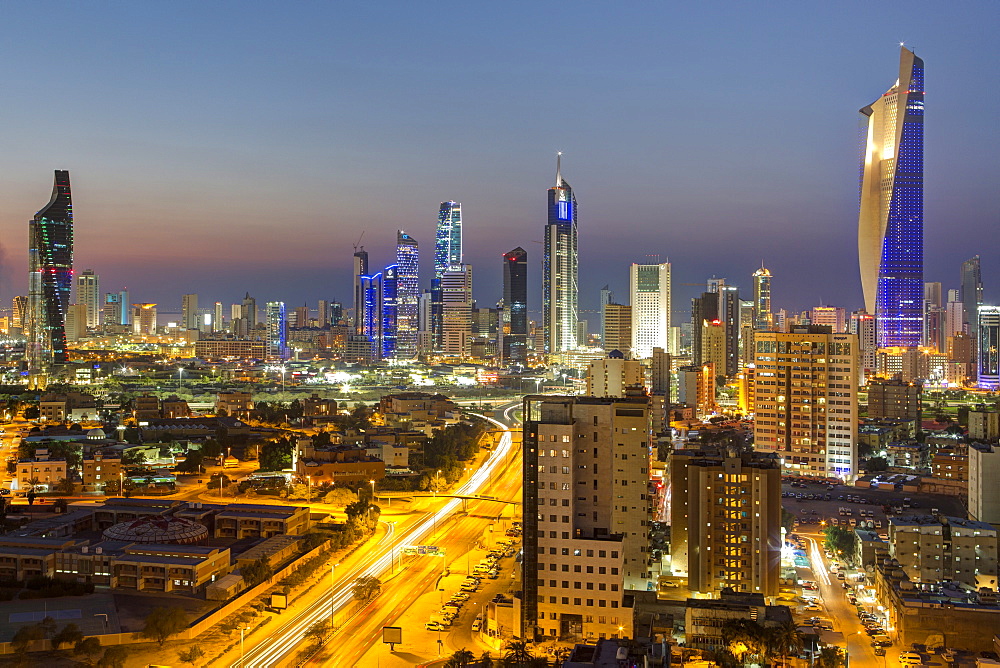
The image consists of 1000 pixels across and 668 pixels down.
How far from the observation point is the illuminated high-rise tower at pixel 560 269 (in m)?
60.3

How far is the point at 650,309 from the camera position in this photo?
173ft

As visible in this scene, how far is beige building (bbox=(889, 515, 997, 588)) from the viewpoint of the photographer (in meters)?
12.6

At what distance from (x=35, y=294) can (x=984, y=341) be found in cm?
4296

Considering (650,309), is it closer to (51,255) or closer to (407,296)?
(407,296)

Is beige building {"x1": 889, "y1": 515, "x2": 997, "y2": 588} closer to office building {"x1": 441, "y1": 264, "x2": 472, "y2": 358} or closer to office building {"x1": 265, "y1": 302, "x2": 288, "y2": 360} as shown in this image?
office building {"x1": 441, "y1": 264, "x2": 472, "y2": 358}

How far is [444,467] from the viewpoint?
784 inches

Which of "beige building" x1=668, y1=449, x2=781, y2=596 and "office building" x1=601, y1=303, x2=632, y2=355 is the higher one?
"office building" x1=601, y1=303, x2=632, y2=355

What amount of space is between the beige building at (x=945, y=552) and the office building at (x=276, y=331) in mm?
52956

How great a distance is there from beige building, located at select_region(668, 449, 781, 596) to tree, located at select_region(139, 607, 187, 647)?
6.26 metres

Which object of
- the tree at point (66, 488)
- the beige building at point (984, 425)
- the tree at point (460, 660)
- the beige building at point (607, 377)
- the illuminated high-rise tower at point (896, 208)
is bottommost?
the tree at point (460, 660)

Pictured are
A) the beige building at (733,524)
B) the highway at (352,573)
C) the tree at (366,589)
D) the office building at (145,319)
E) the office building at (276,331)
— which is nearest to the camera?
the highway at (352,573)

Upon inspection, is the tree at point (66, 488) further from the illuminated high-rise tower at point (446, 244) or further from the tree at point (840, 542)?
the illuminated high-rise tower at point (446, 244)

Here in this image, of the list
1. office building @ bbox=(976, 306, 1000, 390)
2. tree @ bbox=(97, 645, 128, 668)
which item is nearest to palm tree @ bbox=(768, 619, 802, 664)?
tree @ bbox=(97, 645, 128, 668)

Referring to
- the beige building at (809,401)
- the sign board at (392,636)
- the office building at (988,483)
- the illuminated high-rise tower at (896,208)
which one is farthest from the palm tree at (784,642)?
the illuminated high-rise tower at (896,208)
